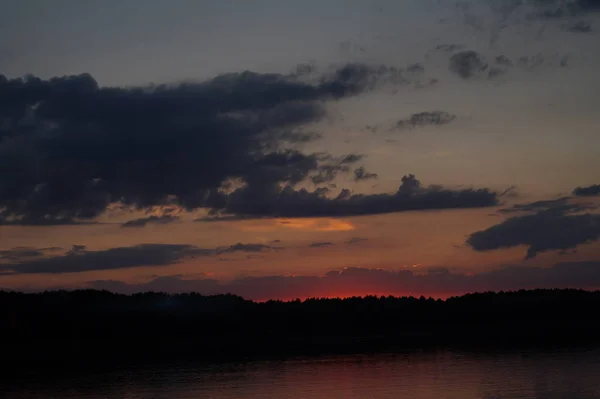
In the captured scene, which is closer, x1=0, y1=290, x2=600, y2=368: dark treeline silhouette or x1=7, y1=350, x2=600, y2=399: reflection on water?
x1=7, y1=350, x2=600, y2=399: reflection on water

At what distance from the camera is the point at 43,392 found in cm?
5622

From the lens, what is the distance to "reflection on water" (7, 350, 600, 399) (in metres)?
Result: 49.8

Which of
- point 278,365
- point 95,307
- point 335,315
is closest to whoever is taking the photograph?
point 278,365

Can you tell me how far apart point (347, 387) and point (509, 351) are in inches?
1338

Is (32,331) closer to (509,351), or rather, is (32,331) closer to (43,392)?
(43,392)

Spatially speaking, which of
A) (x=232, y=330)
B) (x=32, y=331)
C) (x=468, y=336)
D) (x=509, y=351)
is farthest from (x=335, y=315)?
(x=509, y=351)

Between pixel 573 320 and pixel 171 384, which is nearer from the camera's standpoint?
pixel 171 384

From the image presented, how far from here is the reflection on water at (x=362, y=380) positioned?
163ft

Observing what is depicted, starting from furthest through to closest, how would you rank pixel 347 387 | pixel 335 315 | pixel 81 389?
pixel 335 315
pixel 81 389
pixel 347 387

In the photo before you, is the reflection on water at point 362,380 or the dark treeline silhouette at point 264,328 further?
the dark treeline silhouette at point 264,328

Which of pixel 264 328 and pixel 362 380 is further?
pixel 264 328

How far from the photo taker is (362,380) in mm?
57562

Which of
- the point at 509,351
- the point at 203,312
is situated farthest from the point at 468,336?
the point at 203,312

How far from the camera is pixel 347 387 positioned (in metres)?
53.5
